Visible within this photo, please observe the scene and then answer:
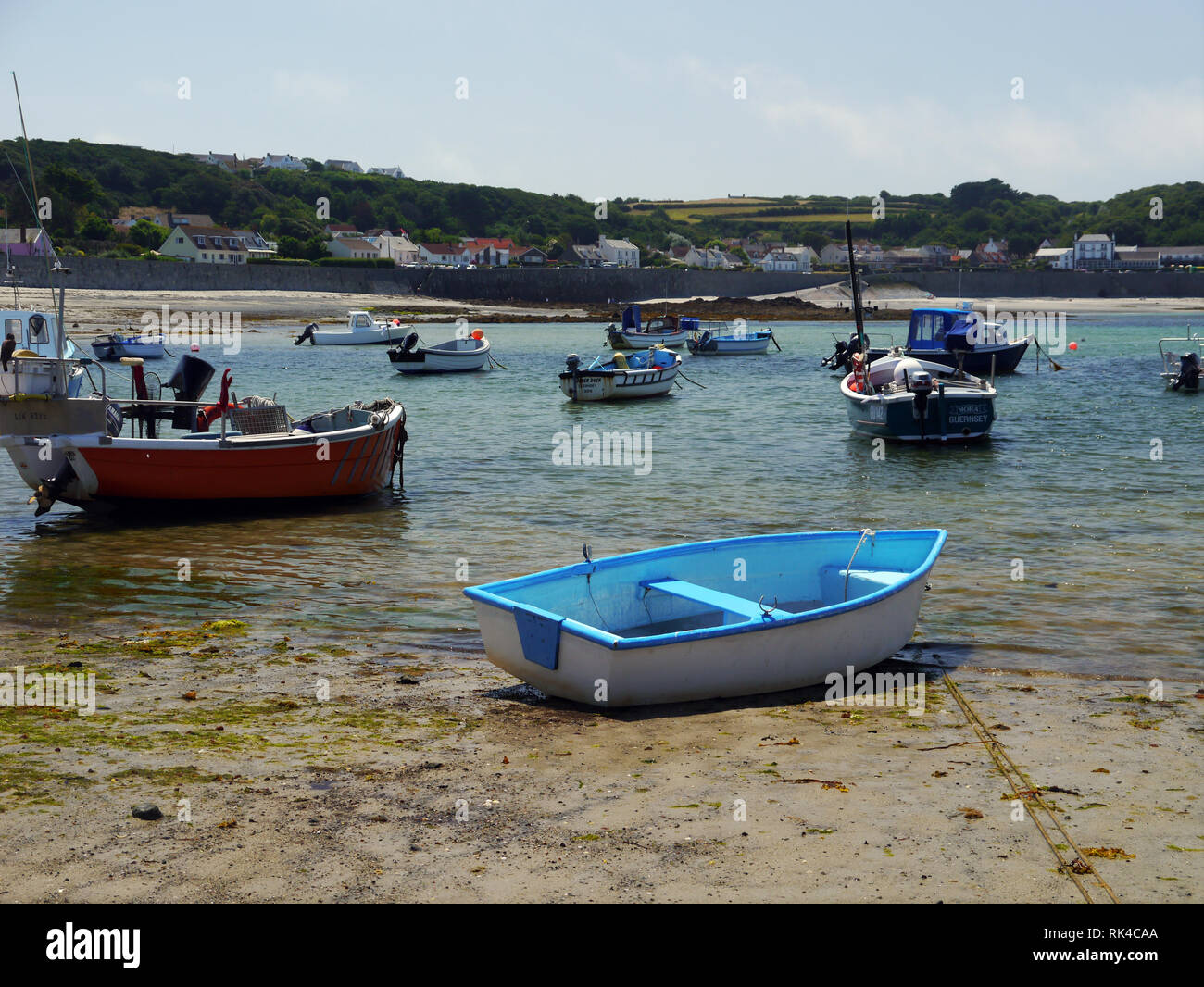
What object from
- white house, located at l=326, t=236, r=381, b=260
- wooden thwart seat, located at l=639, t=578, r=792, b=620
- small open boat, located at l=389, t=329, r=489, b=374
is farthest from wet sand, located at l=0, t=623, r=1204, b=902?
white house, located at l=326, t=236, r=381, b=260

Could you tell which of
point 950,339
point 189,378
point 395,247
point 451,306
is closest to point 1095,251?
point 395,247

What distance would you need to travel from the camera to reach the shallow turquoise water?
36.1ft

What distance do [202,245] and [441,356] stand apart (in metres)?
90.9

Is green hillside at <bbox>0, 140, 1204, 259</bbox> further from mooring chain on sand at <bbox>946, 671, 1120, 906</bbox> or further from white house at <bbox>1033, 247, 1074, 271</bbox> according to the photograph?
mooring chain on sand at <bbox>946, 671, 1120, 906</bbox>

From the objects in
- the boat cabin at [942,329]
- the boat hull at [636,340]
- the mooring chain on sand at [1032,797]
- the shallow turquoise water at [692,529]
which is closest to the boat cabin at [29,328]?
the shallow turquoise water at [692,529]

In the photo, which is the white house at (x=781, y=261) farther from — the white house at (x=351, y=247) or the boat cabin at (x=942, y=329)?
the boat cabin at (x=942, y=329)

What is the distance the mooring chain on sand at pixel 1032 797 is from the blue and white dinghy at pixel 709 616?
1113 millimetres

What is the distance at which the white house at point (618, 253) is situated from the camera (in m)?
177

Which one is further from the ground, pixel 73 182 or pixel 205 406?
pixel 73 182

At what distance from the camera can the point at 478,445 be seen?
25.3 m

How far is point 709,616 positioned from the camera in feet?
31.8

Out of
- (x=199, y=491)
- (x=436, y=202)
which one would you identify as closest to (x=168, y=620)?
(x=199, y=491)
